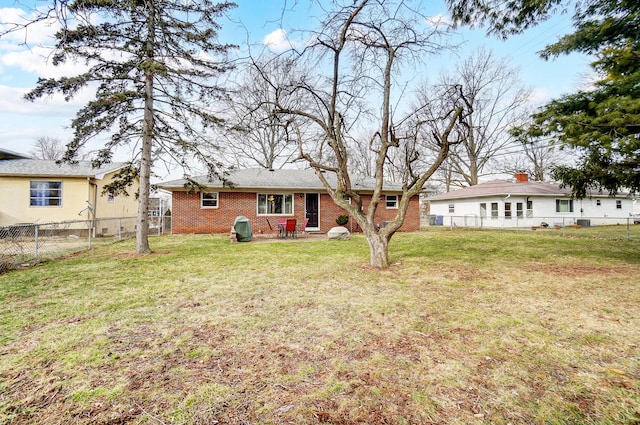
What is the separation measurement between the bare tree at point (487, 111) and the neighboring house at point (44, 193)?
2451 centimetres

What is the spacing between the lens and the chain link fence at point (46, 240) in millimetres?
7094

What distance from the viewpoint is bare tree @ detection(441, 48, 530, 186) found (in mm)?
23312

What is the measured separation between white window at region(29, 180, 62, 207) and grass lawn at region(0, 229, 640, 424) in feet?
37.7

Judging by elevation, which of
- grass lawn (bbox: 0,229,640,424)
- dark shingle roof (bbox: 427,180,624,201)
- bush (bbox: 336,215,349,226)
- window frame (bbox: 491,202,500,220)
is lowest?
grass lawn (bbox: 0,229,640,424)

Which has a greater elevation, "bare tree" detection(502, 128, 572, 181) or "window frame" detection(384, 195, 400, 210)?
"bare tree" detection(502, 128, 572, 181)

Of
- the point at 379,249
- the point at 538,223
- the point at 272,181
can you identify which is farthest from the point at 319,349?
the point at 538,223

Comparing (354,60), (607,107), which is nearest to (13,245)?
(354,60)

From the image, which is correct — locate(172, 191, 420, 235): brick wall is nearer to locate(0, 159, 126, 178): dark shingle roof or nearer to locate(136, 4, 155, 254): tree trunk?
locate(0, 159, 126, 178): dark shingle roof

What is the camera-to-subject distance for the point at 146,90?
880cm

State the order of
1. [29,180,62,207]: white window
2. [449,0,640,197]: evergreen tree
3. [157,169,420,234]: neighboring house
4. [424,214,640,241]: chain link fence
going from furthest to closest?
[424,214,640,241]: chain link fence
[157,169,420,234]: neighboring house
[29,180,62,207]: white window
[449,0,640,197]: evergreen tree

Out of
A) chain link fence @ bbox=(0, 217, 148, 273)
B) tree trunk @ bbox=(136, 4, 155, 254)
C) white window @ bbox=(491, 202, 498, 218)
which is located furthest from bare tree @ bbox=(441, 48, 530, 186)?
chain link fence @ bbox=(0, 217, 148, 273)

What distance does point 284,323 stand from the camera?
3.56 metres

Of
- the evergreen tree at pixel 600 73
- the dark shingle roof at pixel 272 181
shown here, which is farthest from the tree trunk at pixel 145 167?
the evergreen tree at pixel 600 73

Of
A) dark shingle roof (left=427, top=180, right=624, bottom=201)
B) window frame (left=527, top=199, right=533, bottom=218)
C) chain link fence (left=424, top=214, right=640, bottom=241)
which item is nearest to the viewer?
chain link fence (left=424, top=214, right=640, bottom=241)
